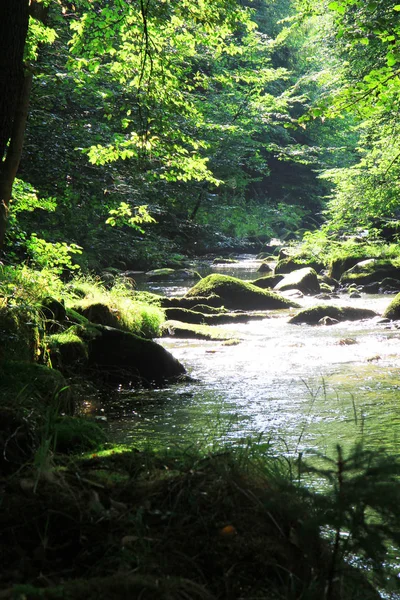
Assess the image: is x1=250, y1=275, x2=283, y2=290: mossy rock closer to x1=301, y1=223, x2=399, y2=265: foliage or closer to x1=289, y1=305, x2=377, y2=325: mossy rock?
x1=301, y1=223, x2=399, y2=265: foliage

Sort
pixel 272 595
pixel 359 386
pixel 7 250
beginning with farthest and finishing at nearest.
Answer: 1. pixel 7 250
2. pixel 359 386
3. pixel 272 595

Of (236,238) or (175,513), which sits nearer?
(175,513)

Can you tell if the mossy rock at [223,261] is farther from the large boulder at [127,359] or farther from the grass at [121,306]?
the large boulder at [127,359]

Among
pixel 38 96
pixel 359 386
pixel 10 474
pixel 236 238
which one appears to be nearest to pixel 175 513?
pixel 10 474

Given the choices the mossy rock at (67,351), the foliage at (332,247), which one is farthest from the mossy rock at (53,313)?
the foliage at (332,247)

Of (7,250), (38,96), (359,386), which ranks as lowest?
(359,386)

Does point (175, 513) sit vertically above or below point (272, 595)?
above

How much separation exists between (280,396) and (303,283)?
1259 centimetres

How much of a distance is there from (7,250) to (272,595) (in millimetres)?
7633

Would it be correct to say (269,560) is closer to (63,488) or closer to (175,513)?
(175,513)

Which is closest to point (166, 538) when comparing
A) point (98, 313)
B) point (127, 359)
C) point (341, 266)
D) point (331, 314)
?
point (127, 359)

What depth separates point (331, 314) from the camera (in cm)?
1418

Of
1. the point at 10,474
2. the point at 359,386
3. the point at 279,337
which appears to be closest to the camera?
the point at 10,474

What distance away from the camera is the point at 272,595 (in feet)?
6.14
